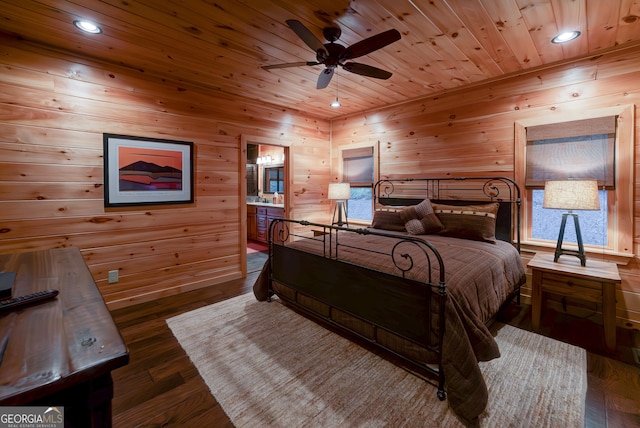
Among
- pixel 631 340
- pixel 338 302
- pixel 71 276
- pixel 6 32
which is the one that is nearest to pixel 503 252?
pixel 631 340

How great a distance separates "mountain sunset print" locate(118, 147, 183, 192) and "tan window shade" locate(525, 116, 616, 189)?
4.18 m

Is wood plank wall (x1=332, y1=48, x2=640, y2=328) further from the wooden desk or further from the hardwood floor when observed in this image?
the wooden desk

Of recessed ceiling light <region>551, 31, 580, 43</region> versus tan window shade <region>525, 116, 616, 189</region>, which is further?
tan window shade <region>525, 116, 616, 189</region>

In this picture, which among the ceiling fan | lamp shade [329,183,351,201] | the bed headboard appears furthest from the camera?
lamp shade [329,183,351,201]

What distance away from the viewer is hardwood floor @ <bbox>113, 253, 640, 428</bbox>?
67.0 inches

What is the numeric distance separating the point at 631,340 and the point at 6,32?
239 inches

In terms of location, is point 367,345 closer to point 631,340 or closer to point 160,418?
point 160,418

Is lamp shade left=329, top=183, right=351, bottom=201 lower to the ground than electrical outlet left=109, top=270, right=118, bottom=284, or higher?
higher

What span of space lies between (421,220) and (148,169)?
10.9 ft

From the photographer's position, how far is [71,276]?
4.52 feet

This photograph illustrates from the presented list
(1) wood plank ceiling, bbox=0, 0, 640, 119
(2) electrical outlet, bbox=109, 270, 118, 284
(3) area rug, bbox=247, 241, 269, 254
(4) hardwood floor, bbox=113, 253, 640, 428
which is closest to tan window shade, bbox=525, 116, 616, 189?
(1) wood plank ceiling, bbox=0, 0, 640, 119

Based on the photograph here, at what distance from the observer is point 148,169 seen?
11.0ft

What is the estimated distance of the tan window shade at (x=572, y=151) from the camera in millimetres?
2797

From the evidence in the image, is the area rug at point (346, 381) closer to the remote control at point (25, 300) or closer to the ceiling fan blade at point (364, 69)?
the remote control at point (25, 300)
